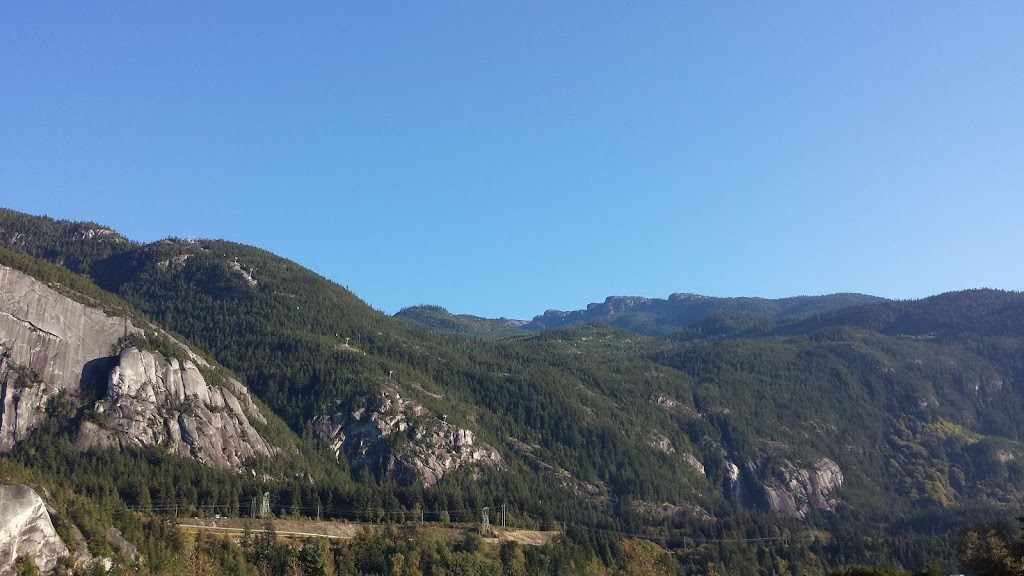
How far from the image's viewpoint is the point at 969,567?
130 metres

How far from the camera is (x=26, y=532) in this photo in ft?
440

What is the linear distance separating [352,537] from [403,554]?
1558 centimetres

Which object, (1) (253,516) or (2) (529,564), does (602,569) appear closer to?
(2) (529,564)

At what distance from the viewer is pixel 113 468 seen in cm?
19300

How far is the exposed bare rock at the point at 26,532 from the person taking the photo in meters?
131

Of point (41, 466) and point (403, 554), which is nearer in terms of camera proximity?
point (403, 554)

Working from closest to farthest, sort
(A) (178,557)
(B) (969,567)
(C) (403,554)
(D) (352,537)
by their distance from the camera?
(B) (969,567)
(A) (178,557)
(C) (403,554)
(D) (352,537)

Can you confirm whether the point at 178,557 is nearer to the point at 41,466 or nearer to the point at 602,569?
the point at 41,466

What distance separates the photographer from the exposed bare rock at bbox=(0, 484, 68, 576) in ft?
430

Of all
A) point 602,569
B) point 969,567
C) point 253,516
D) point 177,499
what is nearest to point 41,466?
point 177,499

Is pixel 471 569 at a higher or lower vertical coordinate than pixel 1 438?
lower

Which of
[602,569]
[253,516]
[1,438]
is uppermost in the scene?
[1,438]

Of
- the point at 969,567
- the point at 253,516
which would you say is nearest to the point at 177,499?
the point at 253,516

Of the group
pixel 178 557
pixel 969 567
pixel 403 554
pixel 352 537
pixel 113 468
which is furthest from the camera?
pixel 113 468
